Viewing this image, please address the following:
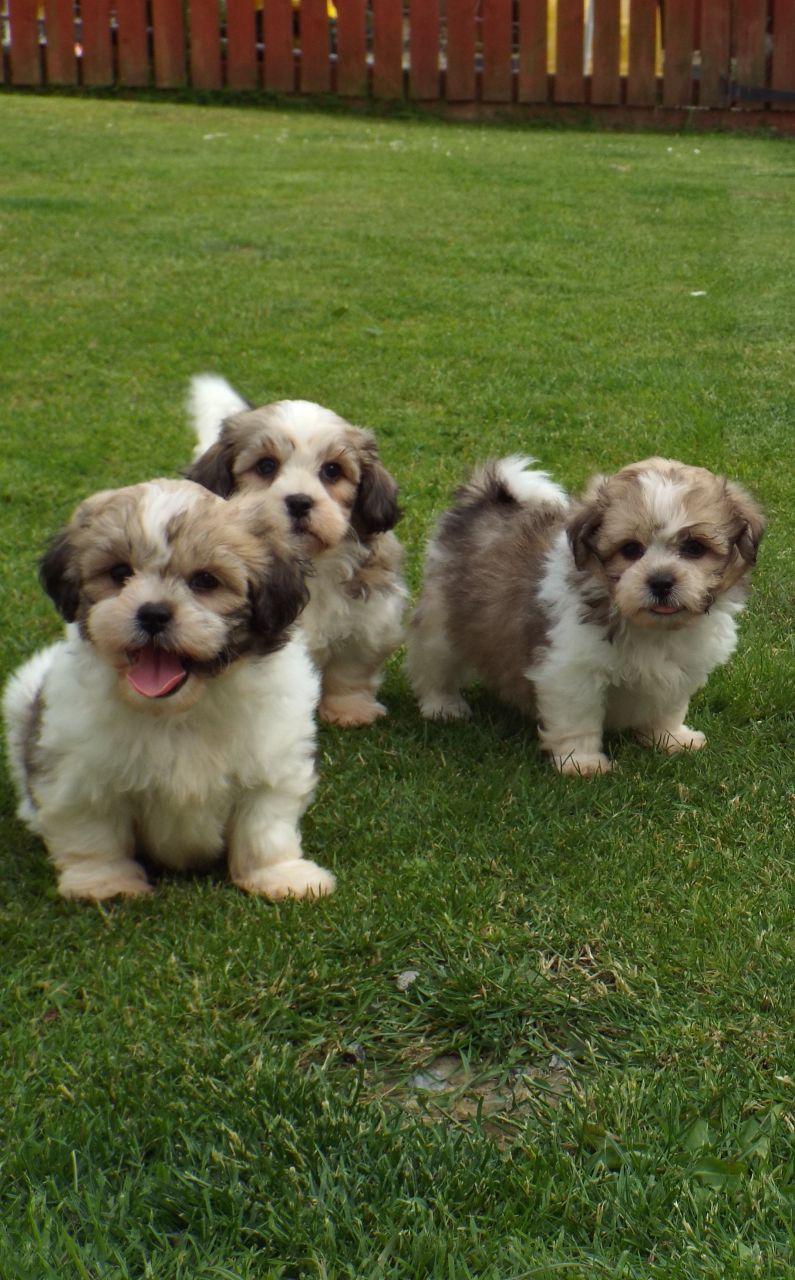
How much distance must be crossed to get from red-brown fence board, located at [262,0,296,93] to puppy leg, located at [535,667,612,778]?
14.5 metres

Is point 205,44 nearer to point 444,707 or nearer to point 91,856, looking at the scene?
point 444,707

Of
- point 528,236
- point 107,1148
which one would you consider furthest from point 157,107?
point 107,1148

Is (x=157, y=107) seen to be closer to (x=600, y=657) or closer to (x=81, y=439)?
(x=81, y=439)

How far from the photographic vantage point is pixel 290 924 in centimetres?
366

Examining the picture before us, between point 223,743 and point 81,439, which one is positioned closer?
point 223,743

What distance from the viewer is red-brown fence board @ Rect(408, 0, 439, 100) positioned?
17.0 meters

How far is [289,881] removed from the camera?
384 cm

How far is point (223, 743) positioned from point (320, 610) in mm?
1353

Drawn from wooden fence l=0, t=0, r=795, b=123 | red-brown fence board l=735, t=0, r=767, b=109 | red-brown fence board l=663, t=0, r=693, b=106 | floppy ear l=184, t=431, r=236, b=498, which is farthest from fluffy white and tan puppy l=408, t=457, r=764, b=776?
red-brown fence board l=735, t=0, r=767, b=109

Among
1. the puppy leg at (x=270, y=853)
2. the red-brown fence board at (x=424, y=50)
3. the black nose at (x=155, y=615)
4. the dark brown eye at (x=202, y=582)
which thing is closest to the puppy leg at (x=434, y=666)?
the puppy leg at (x=270, y=853)

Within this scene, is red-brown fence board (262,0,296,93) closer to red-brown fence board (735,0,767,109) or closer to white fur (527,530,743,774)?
red-brown fence board (735,0,767,109)

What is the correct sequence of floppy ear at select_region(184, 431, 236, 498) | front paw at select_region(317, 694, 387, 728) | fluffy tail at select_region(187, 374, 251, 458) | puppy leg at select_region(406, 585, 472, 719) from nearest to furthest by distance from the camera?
floppy ear at select_region(184, 431, 236, 498) < front paw at select_region(317, 694, 387, 728) < puppy leg at select_region(406, 585, 472, 719) < fluffy tail at select_region(187, 374, 251, 458)

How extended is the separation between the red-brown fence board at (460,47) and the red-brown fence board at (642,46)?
1.82 meters

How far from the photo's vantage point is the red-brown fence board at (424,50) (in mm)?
16984
